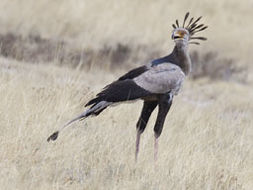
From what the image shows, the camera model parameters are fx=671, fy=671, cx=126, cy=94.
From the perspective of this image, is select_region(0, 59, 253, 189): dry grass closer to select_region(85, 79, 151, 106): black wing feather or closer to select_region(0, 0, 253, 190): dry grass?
select_region(0, 0, 253, 190): dry grass

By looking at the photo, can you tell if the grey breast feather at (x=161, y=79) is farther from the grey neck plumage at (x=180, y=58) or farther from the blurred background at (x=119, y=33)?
the blurred background at (x=119, y=33)

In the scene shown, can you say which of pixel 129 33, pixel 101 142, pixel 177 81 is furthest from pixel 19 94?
pixel 129 33

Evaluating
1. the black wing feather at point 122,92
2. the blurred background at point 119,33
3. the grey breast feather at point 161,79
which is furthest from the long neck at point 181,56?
the blurred background at point 119,33

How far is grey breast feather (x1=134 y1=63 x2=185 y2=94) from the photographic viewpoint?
617cm

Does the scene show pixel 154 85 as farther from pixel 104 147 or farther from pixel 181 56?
pixel 104 147

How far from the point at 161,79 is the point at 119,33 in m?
9.15

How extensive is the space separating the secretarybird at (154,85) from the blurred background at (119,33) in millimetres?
5588

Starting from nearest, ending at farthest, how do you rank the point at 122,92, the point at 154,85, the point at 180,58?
the point at 122,92
the point at 154,85
the point at 180,58

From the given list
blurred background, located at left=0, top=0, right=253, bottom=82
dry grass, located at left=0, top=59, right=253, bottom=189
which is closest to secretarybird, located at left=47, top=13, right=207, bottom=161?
dry grass, located at left=0, top=59, right=253, bottom=189

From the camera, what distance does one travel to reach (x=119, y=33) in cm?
1525

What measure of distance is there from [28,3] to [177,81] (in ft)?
28.9

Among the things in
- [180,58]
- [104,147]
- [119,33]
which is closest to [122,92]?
[104,147]

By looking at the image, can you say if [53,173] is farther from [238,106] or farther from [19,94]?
[238,106]

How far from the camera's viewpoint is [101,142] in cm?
620
